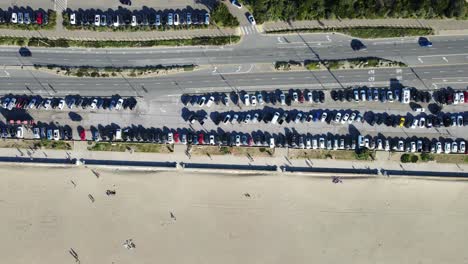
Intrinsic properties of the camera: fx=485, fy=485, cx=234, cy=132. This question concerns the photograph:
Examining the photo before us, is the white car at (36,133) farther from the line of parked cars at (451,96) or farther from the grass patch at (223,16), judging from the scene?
the line of parked cars at (451,96)

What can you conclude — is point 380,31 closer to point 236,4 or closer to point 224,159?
point 236,4

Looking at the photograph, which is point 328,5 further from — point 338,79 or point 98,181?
point 98,181

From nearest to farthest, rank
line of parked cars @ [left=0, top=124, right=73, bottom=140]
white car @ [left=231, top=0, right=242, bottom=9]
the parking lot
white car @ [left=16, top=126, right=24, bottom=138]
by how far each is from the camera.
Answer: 1. the parking lot
2. white car @ [left=231, top=0, right=242, bottom=9]
3. line of parked cars @ [left=0, top=124, right=73, bottom=140]
4. white car @ [left=16, top=126, right=24, bottom=138]

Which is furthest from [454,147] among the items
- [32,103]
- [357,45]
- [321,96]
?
[32,103]

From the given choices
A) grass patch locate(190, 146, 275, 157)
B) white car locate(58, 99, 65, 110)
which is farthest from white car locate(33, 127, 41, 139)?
grass patch locate(190, 146, 275, 157)

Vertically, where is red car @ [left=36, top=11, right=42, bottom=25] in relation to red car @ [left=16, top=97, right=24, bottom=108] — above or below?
above

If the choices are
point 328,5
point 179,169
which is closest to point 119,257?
point 179,169

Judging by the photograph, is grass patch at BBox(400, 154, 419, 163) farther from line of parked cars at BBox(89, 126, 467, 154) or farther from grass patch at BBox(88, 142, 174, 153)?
grass patch at BBox(88, 142, 174, 153)
